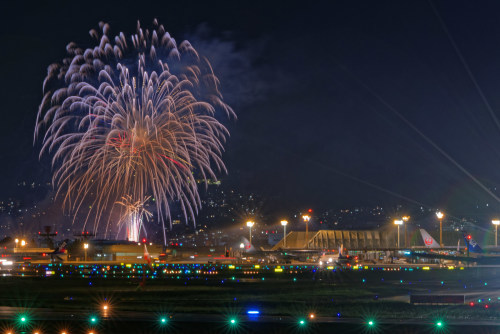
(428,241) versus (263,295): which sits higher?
(428,241)

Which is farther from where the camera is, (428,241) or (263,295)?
(428,241)

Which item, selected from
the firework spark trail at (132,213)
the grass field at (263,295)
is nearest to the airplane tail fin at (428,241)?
the firework spark trail at (132,213)

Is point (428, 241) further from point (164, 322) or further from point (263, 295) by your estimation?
point (164, 322)

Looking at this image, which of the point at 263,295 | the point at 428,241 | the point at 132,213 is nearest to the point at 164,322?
the point at 263,295

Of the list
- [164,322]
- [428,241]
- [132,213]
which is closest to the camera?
[164,322]

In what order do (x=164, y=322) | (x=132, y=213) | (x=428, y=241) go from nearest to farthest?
(x=164, y=322), (x=132, y=213), (x=428, y=241)

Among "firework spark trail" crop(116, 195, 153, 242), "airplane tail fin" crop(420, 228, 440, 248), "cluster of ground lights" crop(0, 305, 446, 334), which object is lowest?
"cluster of ground lights" crop(0, 305, 446, 334)

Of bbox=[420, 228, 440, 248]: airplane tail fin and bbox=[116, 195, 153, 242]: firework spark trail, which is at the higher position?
bbox=[116, 195, 153, 242]: firework spark trail

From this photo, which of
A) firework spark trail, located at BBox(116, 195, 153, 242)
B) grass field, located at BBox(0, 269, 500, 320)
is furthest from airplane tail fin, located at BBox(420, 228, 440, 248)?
grass field, located at BBox(0, 269, 500, 320)

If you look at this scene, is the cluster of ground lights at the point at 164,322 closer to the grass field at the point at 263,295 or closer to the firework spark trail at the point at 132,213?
the grass field at the point at 263,295

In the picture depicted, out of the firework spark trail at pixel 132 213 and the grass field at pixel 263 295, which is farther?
the firework spark trail at pixel 132 213

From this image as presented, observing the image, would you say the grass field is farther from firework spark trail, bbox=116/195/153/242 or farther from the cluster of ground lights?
firework spark trail, bbox=116/195/153/242
